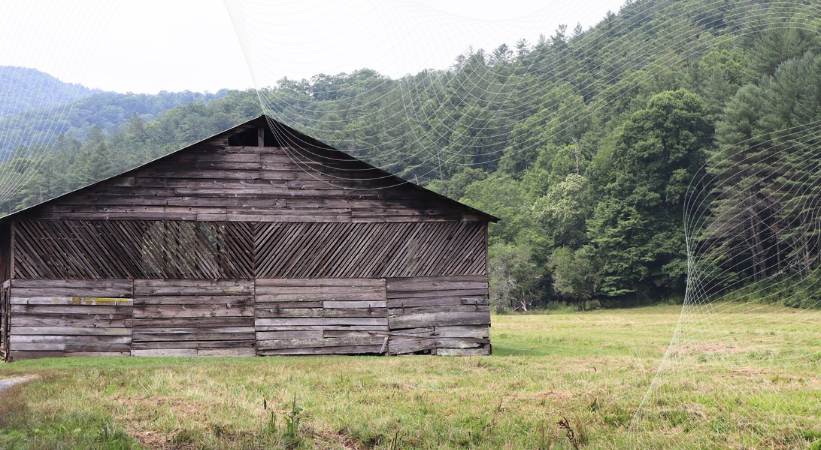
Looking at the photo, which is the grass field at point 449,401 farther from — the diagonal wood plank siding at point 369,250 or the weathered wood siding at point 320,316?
the diagonal wood plank siding at point 369,250

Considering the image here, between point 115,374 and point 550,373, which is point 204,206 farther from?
point 550,373

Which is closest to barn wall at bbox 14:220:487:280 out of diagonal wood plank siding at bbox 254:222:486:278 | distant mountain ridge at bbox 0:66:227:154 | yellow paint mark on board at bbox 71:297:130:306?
diagonal wood plank siding at bbox 254:222:486:278

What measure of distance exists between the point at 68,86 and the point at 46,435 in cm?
992

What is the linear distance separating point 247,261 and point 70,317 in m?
5.33

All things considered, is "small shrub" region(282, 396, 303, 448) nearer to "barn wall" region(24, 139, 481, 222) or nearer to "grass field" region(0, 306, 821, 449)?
"grass field" region(0, 306, 821, 449)

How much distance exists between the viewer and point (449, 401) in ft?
45.7

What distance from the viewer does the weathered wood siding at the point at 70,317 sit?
24.2 metres

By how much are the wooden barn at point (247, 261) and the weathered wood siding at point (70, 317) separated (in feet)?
0.10

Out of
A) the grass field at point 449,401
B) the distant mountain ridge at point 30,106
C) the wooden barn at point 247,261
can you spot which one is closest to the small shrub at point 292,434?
the grass field at point 449,401

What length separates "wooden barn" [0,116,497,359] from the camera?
24.5 m

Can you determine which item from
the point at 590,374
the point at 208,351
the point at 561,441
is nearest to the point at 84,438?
the point at 561,441

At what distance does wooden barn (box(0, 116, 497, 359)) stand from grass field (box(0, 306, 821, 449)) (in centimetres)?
288

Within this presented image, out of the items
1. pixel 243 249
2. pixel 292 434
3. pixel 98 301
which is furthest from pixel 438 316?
pixel 292 434

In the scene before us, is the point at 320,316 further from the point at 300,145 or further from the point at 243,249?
the point at 300,145
